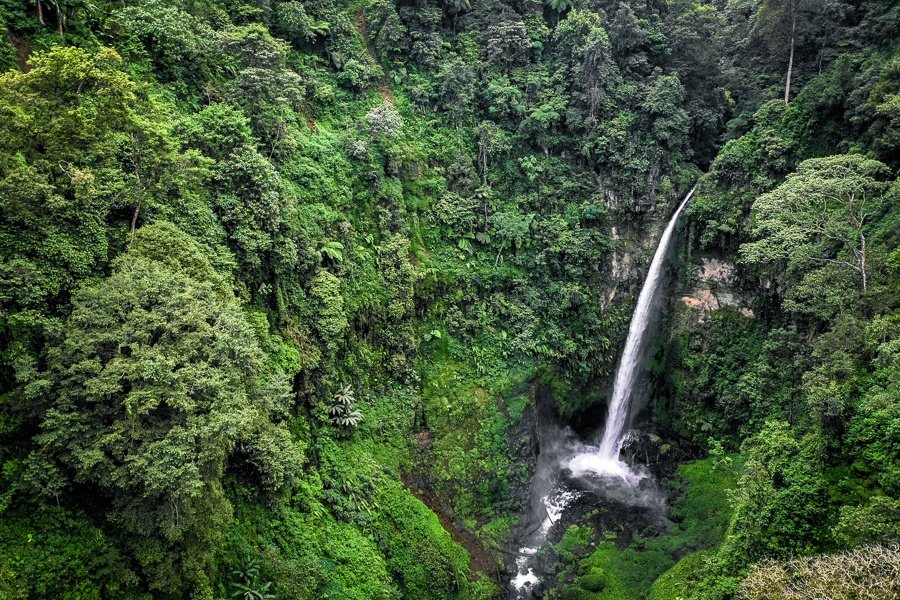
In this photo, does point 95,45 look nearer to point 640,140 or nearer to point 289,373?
point 289,373

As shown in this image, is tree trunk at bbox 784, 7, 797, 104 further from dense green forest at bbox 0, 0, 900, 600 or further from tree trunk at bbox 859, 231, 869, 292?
tree trunk at bbox 859, 231, 869, 292

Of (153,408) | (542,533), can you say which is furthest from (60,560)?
(542,533)

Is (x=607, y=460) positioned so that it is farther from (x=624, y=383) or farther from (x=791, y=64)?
(x=791, y=64)

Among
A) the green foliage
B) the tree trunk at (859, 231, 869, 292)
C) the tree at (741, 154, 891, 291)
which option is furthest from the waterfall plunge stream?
the green foliage

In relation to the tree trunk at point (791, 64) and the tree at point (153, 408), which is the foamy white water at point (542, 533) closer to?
the tree at point (153, 408)

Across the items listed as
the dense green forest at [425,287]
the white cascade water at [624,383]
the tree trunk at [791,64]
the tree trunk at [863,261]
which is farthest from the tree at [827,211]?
the tree trunk at [791,64]

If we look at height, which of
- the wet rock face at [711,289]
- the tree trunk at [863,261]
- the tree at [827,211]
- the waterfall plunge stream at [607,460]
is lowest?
the waterfall plunge stream at [607,460]
